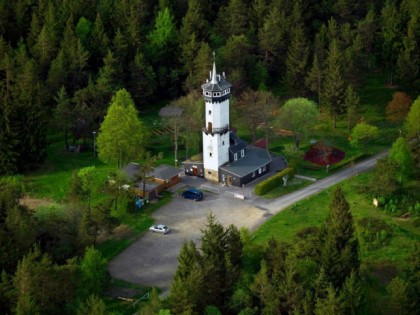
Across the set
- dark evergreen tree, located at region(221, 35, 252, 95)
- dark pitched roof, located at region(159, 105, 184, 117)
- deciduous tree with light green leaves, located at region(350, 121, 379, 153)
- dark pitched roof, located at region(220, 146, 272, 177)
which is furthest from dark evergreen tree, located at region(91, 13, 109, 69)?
deciduous tree with light green leaves, located at region(350, 121, 379, 153)

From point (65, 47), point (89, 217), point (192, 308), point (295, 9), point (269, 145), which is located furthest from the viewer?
point (295, 9)

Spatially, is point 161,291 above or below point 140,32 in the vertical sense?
below

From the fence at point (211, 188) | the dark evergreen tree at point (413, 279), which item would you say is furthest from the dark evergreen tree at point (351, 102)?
the dark evergreen tree at point (413, 279)

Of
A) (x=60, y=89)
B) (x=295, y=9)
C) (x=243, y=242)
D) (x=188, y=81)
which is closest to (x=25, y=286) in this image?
(x=243, y=242)

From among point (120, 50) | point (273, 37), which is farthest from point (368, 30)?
point (120, 50)

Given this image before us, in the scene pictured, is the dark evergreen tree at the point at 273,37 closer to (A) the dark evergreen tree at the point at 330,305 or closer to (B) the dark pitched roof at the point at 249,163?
(B) the dark pitched roof at the point at 249,163

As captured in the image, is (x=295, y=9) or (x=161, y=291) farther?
(x=295, y=9)

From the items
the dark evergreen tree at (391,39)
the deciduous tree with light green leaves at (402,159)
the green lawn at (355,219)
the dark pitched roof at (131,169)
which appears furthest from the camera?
the dark evergreen tree at (391,39)

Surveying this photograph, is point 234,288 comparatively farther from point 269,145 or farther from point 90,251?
point 269,145
